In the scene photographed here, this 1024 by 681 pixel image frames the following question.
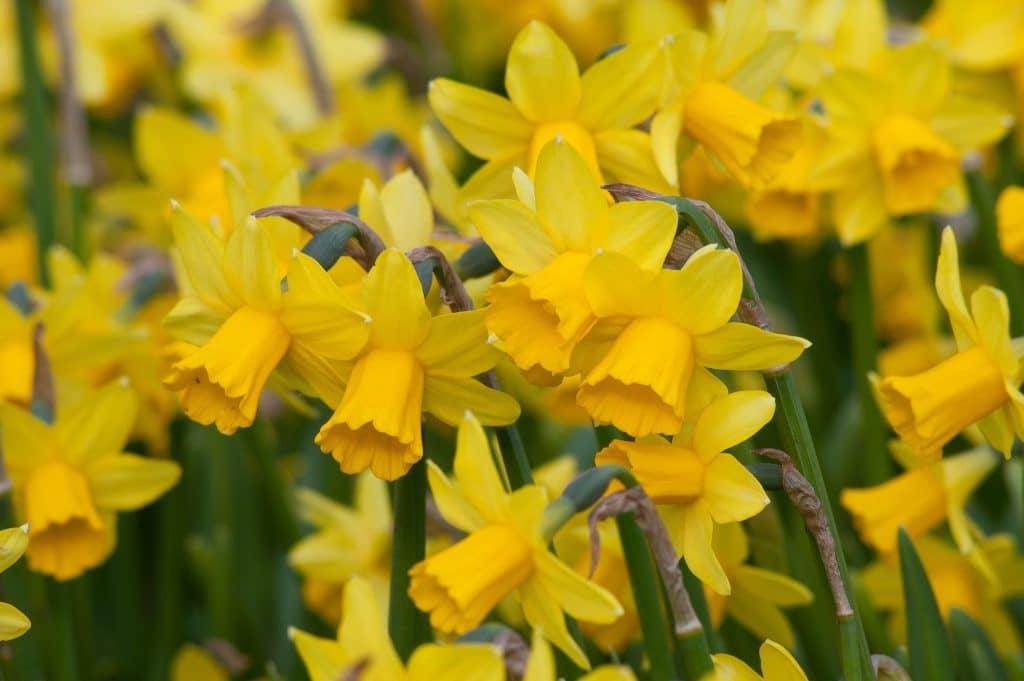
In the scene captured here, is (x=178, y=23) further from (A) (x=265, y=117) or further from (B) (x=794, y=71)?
(B) (x=794, y=71)

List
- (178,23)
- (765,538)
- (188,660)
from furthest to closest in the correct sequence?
1. (178,23)
2. (188,660)
3. (765,538)

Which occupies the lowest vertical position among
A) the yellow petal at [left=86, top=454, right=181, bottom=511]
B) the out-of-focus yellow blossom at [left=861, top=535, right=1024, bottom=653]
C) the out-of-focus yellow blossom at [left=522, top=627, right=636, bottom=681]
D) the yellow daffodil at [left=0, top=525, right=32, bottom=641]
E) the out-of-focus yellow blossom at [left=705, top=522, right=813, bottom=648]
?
the out-of-focus yellow blossom at [left=861, top=535, right=1024, bottom=653]

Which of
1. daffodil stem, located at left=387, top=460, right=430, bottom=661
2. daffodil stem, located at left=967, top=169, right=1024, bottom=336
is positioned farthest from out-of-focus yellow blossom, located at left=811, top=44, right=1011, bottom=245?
daffodil stem, located at left=387, top=460, right=430, bottom=661

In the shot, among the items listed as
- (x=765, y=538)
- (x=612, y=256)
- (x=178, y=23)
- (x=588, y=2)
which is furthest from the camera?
(x=588, y=2)

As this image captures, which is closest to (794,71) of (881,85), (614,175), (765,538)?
(881,85)

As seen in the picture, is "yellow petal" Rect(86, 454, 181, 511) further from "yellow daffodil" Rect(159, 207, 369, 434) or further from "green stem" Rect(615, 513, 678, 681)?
"green stem" Rect(615, 513, 678, 681)
